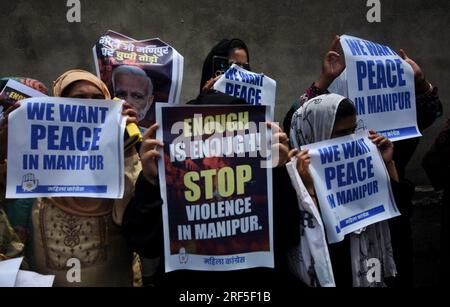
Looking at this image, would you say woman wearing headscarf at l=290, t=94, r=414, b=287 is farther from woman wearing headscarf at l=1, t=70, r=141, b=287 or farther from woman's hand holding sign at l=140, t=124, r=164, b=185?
woman wearing headscarf at l=1, t=70, r=141, b=287

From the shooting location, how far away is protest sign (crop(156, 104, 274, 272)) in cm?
242

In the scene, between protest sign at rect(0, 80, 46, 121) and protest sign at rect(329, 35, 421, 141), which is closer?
protest sign at rect(0, 80, 46, 121)

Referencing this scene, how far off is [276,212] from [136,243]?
1.90 feet

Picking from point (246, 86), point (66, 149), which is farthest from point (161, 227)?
point (246, 86)

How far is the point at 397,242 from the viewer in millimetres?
3021

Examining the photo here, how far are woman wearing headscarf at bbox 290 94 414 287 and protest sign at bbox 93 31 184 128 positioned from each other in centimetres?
78

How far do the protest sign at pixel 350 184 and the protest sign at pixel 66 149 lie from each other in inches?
32.6

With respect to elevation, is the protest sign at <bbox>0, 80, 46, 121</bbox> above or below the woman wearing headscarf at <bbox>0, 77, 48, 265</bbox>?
above

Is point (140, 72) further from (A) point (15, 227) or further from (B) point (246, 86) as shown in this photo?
(A) point (15, 227)

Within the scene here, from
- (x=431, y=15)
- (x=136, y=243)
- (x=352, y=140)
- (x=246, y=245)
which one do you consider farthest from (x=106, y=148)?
(x=431, y=15)

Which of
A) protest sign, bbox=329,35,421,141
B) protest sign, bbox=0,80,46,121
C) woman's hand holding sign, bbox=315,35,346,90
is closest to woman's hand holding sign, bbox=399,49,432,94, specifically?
protest sign, bbox=329,35,421,141

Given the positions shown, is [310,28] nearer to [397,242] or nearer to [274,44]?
[274,44]

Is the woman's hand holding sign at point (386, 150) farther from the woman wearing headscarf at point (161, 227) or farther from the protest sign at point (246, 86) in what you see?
the protest sign at point (246, 86)

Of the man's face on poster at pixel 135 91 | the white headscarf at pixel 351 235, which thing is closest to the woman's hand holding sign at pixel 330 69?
the white headscarf at pixel 351 235
